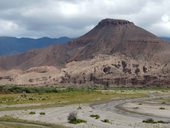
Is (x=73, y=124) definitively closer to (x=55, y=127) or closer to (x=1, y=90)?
(x=55, y=127)

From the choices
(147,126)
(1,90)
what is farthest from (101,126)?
(1,90)

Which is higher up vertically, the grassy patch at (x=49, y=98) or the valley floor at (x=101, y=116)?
the grassy patch at (x=49, y=98)

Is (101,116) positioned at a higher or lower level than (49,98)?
lower

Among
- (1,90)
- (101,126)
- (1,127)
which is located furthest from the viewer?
(1,90)

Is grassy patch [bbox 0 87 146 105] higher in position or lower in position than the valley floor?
higher

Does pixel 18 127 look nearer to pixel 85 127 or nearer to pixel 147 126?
pixel 85 127

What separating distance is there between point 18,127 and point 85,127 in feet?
20.2

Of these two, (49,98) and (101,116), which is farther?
(49,98)

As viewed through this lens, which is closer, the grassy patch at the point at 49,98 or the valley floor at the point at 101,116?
the valley floor at the point at 101,116

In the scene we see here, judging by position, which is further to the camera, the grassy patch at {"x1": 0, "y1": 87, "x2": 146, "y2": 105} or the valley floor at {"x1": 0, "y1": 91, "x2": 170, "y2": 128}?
the grassy patch at {"x1": 0, "y1": 87, "x2": 146, "y2": 105}

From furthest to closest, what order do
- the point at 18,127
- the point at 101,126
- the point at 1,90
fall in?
the point at 1,90
the point at 101,126
the point at 18,127

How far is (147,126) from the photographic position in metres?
42.4

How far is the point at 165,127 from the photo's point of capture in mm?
41219

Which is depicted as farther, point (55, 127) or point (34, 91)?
point (34, 91)
